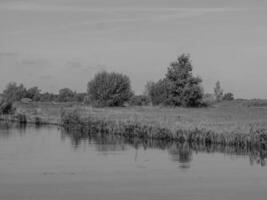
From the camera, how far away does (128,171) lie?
26078 millimetres

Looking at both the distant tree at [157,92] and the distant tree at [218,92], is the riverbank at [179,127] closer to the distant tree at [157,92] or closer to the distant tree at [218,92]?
the distant tree at [157,92]

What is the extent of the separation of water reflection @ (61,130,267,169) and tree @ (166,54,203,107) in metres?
30.4

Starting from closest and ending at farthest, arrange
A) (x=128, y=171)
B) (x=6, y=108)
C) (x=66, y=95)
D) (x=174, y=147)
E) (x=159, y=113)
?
1. (x=128, y=171)
2. (x=174, y=147)
3. (x=159, y=113)
4. (x=6, y=108)
5. (x=66, y=95)

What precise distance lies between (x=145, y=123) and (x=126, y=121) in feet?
9.37

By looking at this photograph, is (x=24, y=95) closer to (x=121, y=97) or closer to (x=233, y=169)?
(x=121, y=97)

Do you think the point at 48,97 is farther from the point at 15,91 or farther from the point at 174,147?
the point at 174,147

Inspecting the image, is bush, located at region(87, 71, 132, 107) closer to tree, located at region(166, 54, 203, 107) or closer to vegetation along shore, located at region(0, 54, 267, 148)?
vegetation along shore, located at region(0, 54, 267, 148)

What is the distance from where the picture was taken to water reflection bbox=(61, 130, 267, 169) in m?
30.7

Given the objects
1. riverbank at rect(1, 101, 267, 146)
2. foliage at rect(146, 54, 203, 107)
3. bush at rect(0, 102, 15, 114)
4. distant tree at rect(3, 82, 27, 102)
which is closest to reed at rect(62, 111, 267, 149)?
riverbank at rect(1, 101, 267, 146)

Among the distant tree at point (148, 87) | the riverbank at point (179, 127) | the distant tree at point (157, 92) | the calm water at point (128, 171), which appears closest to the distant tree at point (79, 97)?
the distant tree at point (148, 87)

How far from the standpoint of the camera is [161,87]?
8731 centimetres

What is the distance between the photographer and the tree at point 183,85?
7488 centimetres

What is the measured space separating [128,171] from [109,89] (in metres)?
56.9

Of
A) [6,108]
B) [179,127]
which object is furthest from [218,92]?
[179,127]
